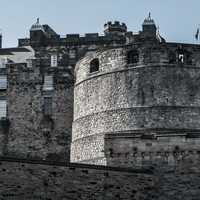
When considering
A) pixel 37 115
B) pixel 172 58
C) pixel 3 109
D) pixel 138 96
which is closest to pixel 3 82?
pixel 3 109

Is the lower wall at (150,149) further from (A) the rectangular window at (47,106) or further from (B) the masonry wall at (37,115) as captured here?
(A) the rectangular window at (47,106)

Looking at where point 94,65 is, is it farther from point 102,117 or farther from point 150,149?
point 150,149

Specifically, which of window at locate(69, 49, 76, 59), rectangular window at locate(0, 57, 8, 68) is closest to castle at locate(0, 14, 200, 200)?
window at locate(69, 49, 76, 59)

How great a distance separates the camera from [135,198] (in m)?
27.1

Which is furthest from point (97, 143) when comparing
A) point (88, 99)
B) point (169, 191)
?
point (169, 191)

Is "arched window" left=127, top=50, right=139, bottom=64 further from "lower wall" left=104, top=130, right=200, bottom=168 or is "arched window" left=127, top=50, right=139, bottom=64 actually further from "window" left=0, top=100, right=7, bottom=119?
"window" left=0, top=100, right=7, bottom=119

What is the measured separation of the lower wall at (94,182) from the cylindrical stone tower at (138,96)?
18.8 ft

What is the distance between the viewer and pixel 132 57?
3591cm

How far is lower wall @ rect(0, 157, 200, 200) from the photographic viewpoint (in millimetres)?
24953

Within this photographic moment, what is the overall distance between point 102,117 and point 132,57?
3243mm

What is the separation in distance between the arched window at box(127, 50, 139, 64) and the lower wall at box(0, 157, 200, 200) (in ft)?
28.2

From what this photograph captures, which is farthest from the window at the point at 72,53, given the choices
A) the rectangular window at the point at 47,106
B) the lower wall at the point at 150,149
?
the lower wall at the point at 150,149

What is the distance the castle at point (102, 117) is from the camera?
Answer: 26156 millimetres

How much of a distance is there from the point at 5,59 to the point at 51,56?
3532 millimetres
